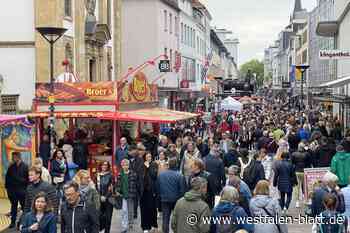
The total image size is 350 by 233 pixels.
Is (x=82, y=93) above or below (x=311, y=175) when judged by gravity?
Answer: above

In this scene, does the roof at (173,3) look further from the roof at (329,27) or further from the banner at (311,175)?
the banner at (311,175)

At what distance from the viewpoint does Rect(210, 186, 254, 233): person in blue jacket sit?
8.67 m

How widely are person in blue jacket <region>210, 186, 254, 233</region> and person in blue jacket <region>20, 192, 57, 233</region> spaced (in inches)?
83.6

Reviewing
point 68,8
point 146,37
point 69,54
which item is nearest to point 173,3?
point 146,37

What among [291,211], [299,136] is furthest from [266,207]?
[299,136]

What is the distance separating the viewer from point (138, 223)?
49.0 feet

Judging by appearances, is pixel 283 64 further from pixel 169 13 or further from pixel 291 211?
pixel 291 211

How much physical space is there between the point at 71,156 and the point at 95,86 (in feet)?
9.63

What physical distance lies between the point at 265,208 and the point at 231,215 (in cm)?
60

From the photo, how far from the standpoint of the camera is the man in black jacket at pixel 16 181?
46.1 ft

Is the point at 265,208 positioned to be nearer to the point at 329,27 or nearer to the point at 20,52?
the point at 20,52

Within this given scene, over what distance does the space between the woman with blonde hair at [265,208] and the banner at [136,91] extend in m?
11.9

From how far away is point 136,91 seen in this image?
23.5 m

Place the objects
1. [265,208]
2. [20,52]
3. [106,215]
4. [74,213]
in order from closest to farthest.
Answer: [265,208] → [74,213] → [106,215] → [20,52]
